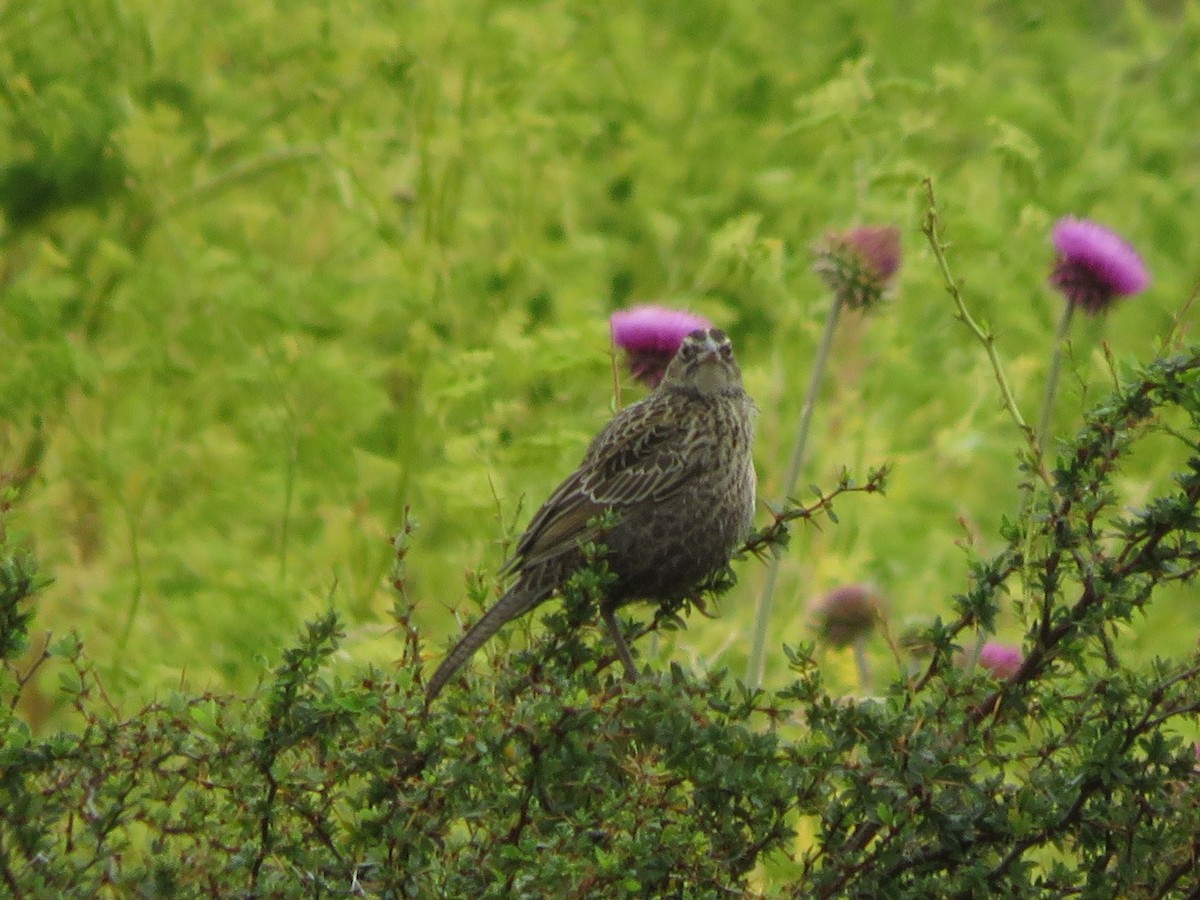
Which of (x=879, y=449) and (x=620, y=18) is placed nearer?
(x=879, y=449)

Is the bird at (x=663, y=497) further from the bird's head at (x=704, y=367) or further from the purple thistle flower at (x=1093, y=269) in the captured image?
the purple thistle flower at (x=1093, y=269)

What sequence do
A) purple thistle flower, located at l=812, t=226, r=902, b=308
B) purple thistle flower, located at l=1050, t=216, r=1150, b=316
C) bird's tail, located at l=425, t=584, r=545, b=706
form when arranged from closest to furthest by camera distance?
bird's tail, located at l=425, t=584, r=545, b=706, purple thistle flower, located at l=1050, t=216, r=1150, b=316, purple thistle flower, located at l=812, t=226, r=902, b=308

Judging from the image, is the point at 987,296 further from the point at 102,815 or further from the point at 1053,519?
the point at 102,815

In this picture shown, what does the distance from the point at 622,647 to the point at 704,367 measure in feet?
4.14

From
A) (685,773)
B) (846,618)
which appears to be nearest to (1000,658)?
(846,618)

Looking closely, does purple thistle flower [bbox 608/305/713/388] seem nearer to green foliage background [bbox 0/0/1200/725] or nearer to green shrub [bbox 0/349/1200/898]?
green foliage background [bbox 0/0/1200/725]

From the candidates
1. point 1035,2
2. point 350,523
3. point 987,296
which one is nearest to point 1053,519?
point 350,523

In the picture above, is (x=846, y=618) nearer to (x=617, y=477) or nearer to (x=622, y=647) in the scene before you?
(x=617, y=477)

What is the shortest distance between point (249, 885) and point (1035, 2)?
25.6ft

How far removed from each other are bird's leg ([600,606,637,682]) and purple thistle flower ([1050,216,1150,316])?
6.33 ft

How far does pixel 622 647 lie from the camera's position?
13.0 ft

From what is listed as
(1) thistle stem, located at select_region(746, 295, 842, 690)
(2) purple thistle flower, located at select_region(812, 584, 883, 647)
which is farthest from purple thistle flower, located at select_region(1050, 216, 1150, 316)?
(2) purple thistle flower, located at select_region(812, 584, 883, 647)

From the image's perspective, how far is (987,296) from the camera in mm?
7426

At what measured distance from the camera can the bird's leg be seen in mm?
3928
